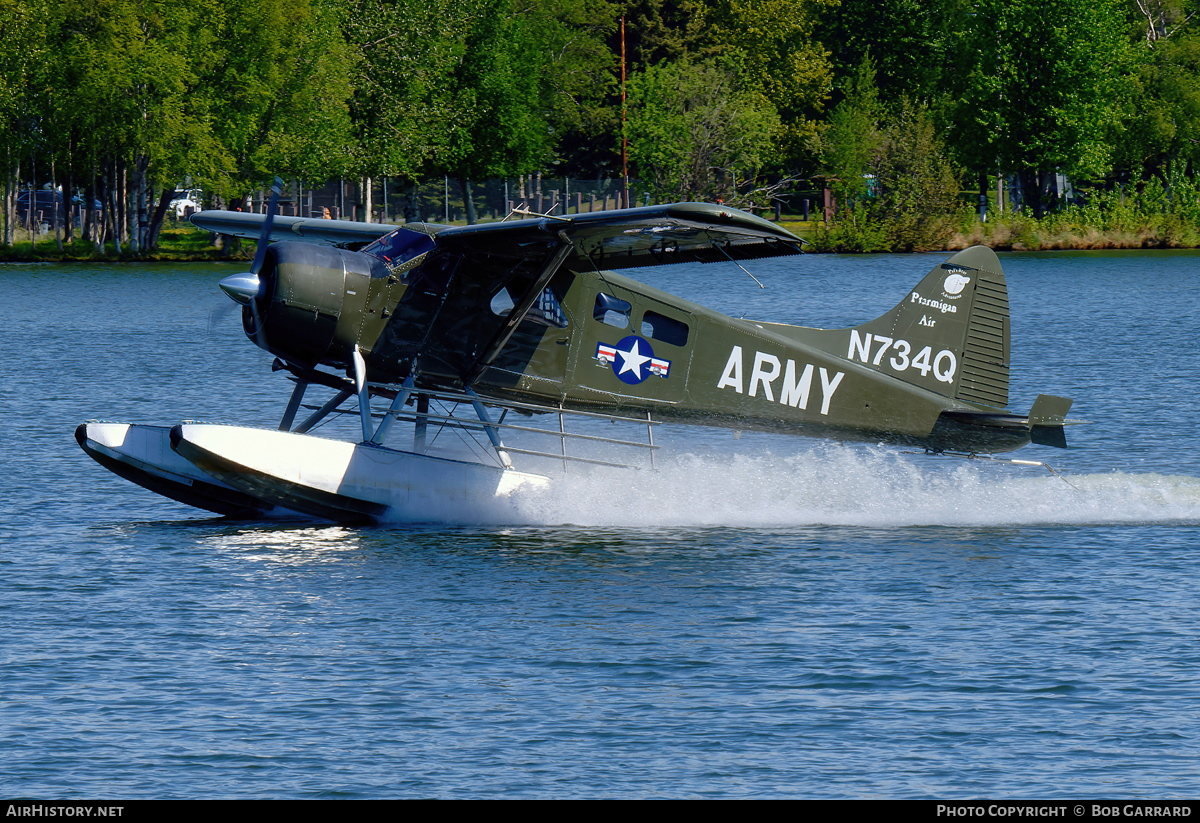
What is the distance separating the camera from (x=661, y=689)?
1001 cm

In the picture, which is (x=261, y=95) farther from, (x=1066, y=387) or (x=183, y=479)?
(x=183, y=479)

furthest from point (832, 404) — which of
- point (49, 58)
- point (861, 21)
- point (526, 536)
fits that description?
point (861, 21)

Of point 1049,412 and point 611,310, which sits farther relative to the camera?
point 1049,412

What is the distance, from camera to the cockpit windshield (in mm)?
13711

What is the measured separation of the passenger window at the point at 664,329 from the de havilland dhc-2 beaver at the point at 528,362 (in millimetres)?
15

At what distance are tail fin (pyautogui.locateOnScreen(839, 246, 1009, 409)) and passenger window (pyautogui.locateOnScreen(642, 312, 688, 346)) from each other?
1.82 metres

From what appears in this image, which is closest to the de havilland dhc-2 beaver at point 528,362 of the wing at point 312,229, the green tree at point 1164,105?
the wing at point 312,229

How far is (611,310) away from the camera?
14266 mm

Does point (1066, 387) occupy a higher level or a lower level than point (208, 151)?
lower

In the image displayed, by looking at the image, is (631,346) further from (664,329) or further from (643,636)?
(643,636)

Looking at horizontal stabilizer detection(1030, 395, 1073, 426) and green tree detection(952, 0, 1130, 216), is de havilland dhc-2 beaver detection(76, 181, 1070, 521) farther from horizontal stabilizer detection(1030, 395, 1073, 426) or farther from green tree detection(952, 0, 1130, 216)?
green tree detection(952, 0, 1130, 216)

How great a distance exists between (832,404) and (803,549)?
5.54 feet

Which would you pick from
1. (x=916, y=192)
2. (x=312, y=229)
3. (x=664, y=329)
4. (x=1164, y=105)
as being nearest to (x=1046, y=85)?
(x=1164, y=105)

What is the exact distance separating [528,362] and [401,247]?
1566 millimetres
